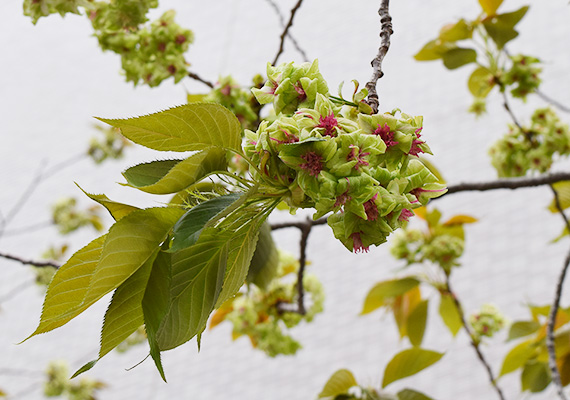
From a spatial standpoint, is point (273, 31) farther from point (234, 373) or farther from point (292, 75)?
point (292, 75)

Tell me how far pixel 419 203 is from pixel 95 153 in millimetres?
1811

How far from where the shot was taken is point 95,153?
1978mm

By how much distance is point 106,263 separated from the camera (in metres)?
0.28

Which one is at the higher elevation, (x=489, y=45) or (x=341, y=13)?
(x=341, y=13)

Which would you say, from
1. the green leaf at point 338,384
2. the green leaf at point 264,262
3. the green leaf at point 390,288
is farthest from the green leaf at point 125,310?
the green leaf at point 390,288

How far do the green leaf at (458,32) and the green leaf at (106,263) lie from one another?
2.52 feet

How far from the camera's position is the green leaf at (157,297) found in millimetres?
279

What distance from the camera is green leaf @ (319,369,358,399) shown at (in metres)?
0.73

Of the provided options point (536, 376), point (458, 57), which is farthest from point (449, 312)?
point (458, 57)

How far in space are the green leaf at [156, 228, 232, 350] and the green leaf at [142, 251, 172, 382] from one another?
0.05ft

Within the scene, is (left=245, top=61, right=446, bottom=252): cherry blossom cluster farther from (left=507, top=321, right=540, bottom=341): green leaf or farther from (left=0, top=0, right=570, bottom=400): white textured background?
(left=0, top=0, right=570, bottom=400): white textured background

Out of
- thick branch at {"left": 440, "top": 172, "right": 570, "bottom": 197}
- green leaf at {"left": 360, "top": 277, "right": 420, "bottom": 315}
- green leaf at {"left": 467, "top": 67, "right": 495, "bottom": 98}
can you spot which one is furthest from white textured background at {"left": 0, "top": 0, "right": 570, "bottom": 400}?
thick branch at {"left": 440, "top": 172, "right": 570, "bottom": 197}

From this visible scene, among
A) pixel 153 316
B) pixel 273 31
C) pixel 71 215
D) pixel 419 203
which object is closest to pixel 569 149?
pixel 419 203

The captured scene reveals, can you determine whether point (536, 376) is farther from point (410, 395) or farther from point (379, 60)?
point (379, 60)
